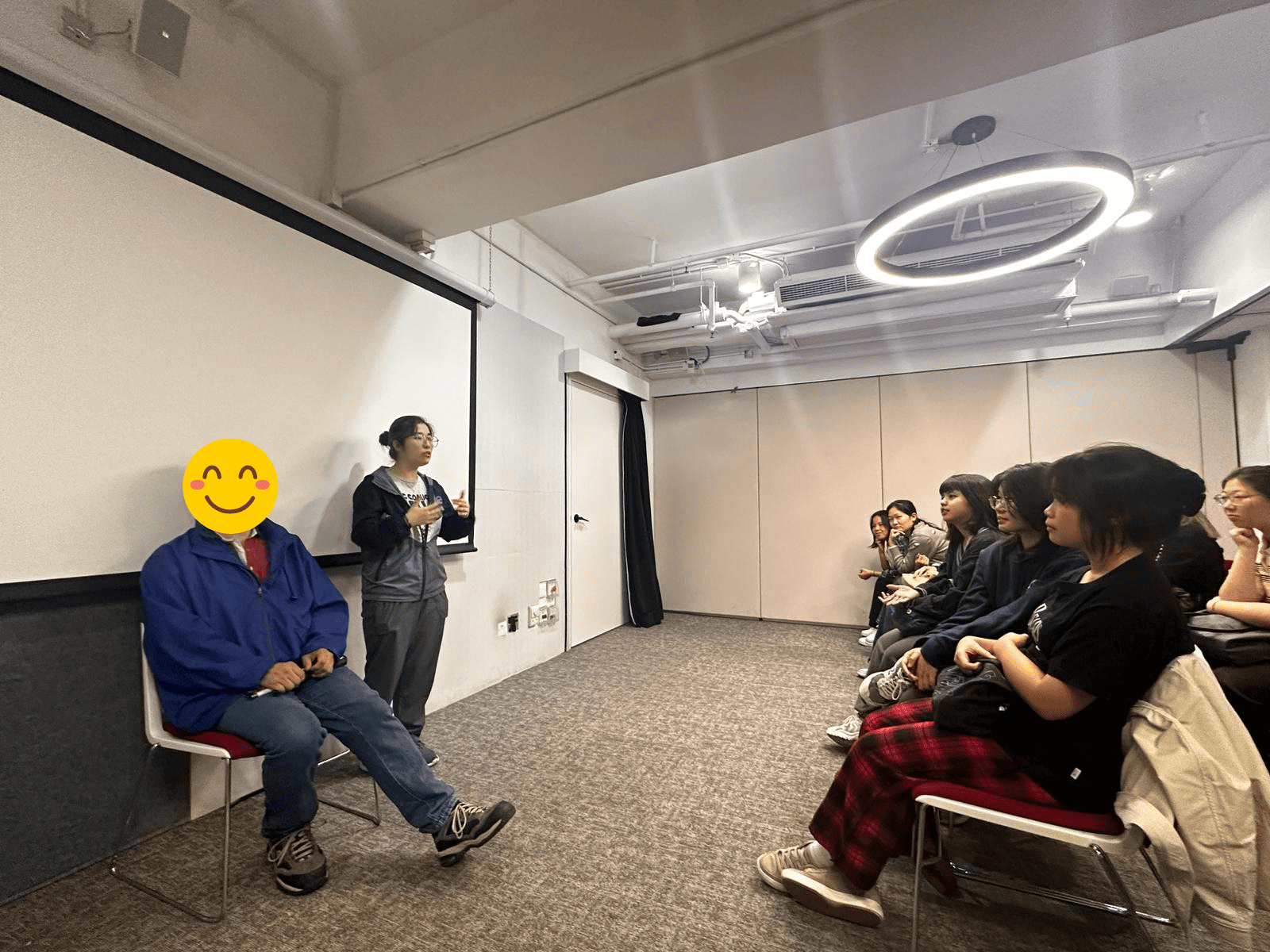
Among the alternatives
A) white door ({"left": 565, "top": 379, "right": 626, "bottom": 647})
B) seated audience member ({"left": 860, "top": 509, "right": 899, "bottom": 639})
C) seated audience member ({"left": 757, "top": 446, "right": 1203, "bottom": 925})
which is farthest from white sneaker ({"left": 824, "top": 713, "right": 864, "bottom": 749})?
white door ({"left": 565, "top": 379, "right": 626, "bottom": 647})

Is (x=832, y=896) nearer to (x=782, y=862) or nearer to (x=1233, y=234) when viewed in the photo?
(x=782, y=862)

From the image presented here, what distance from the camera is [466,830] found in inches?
63.7

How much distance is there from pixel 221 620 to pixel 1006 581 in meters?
2.63

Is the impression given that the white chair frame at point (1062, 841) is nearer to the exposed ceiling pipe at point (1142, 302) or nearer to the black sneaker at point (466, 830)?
the black sneaker at point (466, 830)

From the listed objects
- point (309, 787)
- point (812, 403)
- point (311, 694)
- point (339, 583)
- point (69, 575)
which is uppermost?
point (812, 403)

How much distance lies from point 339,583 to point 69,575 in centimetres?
94

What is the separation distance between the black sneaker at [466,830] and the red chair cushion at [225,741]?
598 mm

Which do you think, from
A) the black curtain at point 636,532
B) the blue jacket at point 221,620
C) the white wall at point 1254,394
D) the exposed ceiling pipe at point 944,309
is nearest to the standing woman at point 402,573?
the blue jacket at point 221,620

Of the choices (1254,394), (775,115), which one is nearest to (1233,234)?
(1254,394)

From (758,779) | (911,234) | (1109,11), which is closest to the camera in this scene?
(1109,11)

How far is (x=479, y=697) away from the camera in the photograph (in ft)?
10.2

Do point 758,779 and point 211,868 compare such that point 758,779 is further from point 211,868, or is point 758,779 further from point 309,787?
point 211,868

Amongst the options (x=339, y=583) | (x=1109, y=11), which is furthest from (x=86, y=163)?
(x=1109, y=11)

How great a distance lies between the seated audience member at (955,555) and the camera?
2271 millimetres
